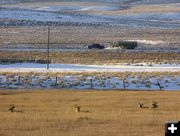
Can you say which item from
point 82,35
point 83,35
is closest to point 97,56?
point 82,35

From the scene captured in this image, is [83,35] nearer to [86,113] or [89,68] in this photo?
[89,68]

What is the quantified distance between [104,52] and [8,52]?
9.44 m

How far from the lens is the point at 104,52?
63.3 m

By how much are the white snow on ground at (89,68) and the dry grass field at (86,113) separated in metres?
10.0

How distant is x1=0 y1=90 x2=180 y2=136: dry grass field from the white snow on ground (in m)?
10.0

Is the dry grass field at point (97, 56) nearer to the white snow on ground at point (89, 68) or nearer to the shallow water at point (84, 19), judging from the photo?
the white snow on ground at point (89, 68)

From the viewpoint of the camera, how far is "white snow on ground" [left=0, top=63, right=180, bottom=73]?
144 ft

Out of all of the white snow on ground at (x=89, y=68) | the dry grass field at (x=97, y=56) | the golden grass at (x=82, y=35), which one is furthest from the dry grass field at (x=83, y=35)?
the white snow on ground at (x=89, y=68)

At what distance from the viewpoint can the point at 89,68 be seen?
4538 centimetres

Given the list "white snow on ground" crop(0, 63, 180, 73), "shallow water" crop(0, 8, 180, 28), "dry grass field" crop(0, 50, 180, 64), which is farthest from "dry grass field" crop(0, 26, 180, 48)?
"white snow on ground" crop(0, 63, 180, 73)

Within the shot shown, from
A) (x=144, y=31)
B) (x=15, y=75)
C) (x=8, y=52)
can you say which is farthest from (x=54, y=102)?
(x=144, y=31)

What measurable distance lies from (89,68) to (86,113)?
834 inches

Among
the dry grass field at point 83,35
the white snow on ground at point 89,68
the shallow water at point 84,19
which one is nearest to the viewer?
the white snow on ground at point 89,68

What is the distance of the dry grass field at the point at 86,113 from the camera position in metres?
19.8
